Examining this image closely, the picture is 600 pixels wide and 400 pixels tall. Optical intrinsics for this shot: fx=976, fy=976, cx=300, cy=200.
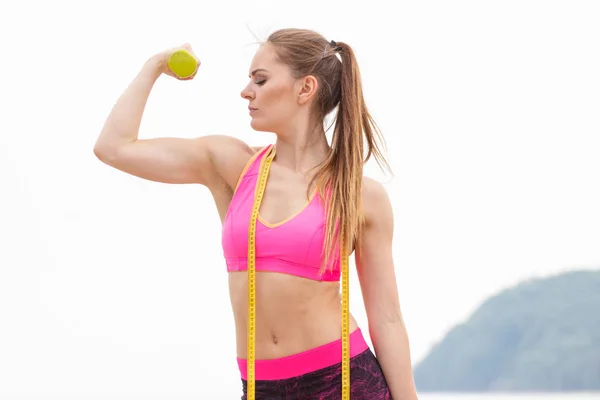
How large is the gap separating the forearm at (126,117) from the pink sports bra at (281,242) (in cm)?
32

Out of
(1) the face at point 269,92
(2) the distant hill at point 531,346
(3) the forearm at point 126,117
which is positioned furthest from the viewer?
(2) the distant hill at point 531,346

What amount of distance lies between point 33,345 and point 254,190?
306 centimetres

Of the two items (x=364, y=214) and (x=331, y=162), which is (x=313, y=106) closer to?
(x=331, y=162)

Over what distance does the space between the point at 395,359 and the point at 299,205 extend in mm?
464

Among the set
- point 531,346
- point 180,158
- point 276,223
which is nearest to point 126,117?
point 180,158

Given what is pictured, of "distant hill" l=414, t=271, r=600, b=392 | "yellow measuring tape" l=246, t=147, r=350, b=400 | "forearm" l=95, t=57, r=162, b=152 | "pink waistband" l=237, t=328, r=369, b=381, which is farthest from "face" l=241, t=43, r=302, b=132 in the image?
"distant hill" l=414, t=271, r=600, b=392

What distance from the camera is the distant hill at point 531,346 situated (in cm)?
680

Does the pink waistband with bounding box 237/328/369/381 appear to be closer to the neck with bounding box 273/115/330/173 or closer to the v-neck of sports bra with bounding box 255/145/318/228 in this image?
the v-neck of sports bra with bounding box 255/145/318/228

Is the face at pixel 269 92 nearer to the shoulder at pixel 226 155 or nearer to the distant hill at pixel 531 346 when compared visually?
the shoulder at pixel 226 155

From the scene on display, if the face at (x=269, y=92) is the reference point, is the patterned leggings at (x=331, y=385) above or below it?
below

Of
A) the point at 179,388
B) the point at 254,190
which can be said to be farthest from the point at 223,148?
the point at 179,388

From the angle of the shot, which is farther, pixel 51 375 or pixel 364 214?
pixel 51 375

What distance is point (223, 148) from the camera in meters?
2.44

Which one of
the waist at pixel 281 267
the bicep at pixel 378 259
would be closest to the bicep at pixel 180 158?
the waist at pixel 281 267
